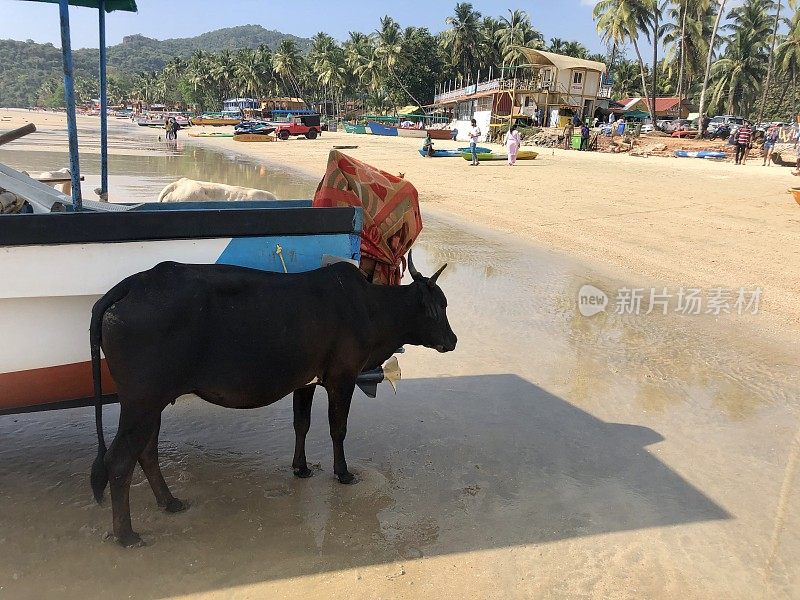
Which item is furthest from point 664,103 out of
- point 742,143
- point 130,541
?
point 130,541

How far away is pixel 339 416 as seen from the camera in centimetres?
390

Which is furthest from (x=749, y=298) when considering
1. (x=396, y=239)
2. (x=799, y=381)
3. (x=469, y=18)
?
(x=469, y=18)

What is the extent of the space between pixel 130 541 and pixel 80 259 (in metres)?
1.55

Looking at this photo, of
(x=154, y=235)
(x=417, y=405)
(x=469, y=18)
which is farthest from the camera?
(x=469, y=18)

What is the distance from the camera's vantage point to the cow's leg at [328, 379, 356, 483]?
377cm

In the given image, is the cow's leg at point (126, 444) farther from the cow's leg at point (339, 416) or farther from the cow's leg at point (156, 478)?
the cow's leg at point (339, 416)

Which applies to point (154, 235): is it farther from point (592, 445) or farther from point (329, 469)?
point (592, 445)

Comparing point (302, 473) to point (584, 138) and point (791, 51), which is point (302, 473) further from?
point (791, 51)

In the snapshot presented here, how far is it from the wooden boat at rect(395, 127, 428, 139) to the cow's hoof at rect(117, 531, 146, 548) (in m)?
50.0

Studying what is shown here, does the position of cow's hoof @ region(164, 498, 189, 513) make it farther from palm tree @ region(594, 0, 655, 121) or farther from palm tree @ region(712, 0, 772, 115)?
palm tree @ region(712, 0, 772, 115)

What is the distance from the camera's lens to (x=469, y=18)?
74.9m

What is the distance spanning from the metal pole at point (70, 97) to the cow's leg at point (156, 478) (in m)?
1.60

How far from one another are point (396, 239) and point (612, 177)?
19347 millimetres

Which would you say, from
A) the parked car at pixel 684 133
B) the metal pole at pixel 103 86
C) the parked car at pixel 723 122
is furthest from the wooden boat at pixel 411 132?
the metal pole at pixel 103 86
